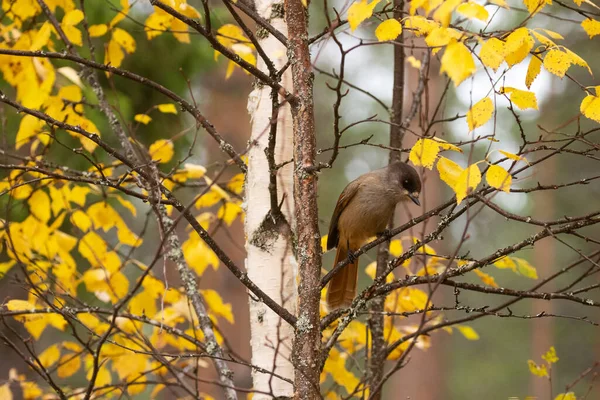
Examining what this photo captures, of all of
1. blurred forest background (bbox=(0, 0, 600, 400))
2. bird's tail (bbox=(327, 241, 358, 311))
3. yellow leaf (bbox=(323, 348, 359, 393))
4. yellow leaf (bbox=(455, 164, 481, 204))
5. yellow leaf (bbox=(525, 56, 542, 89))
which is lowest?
yellow leaf (bbox=(455, 164, 481, 204))

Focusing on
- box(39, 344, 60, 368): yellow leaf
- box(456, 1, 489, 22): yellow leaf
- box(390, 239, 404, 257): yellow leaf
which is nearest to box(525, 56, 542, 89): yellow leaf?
box(456, 1, 489, 22): yellow leaf

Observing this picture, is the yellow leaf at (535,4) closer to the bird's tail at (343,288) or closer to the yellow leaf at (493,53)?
the yellow leaf at (493,53)

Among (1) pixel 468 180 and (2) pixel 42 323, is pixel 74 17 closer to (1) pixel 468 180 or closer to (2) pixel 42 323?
(2) pixel 42 323

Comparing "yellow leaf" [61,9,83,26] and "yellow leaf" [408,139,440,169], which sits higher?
"yellow leaf" [61,9,83,26]

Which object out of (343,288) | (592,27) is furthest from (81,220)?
(592,27)

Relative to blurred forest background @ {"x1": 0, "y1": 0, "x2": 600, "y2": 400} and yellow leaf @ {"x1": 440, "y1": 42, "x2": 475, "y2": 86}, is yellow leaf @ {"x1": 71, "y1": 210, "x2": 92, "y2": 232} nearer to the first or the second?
blurred forest background @ {"x1": 0, "y1": 0, "x2": 600, "y2": 400}

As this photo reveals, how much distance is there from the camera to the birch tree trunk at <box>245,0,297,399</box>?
2.89m

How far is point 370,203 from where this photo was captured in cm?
432

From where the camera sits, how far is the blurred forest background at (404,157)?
659cm

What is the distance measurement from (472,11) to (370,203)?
8.79 feet

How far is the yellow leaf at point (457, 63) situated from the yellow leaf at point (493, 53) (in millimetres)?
184

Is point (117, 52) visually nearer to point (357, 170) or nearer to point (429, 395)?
point (429, 395)

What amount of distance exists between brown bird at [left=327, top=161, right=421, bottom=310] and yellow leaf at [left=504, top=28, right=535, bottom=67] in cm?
202

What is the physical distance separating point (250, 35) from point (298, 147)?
1.35 ft
